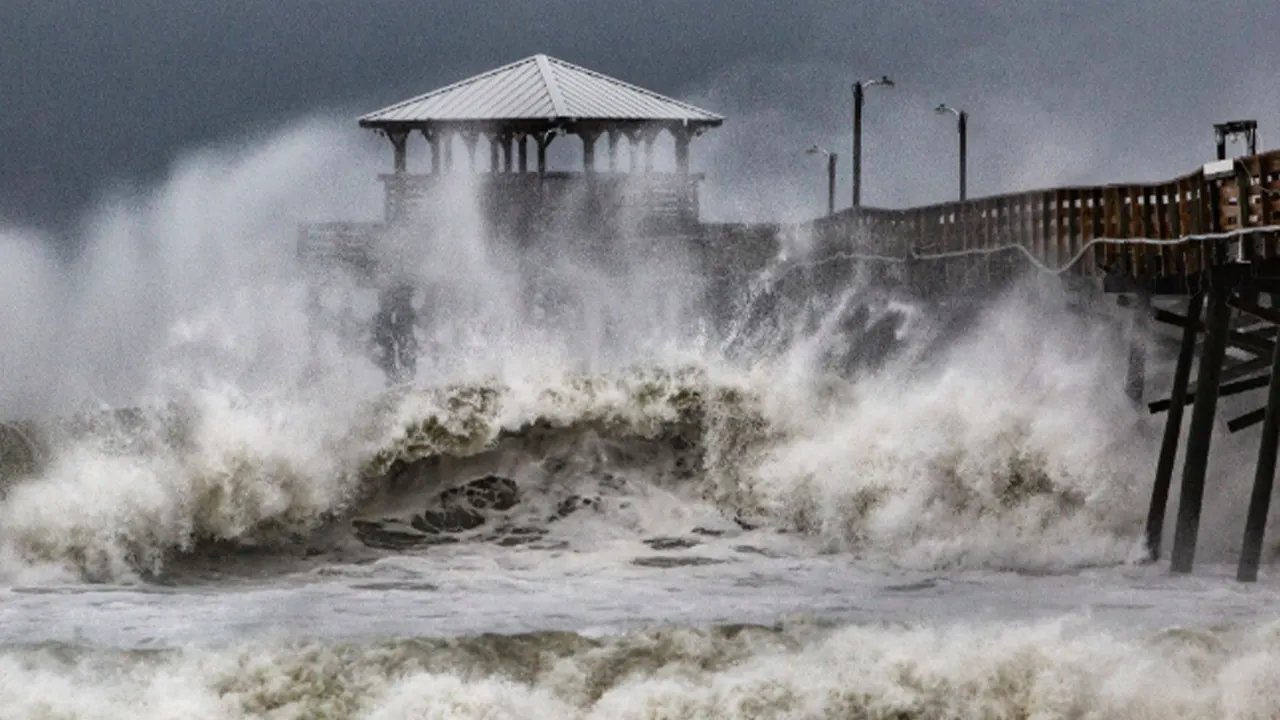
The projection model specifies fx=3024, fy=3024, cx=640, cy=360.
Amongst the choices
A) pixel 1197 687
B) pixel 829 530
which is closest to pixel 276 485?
pixel 829 530

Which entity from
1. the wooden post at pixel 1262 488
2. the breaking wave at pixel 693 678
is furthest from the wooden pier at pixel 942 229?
the breaking wave at pixel 693 678

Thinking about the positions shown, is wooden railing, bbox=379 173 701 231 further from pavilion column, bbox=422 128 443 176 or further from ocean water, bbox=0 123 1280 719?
ocean water, bbox=0 123 1280 719

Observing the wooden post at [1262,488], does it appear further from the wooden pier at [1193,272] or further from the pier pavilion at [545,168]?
the pier pavilion at [545,168]

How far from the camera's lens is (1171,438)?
28234mm

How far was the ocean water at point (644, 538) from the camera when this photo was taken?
20641mm

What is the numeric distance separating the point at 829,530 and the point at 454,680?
34.1 feet

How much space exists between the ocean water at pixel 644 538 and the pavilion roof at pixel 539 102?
10588 millimetres

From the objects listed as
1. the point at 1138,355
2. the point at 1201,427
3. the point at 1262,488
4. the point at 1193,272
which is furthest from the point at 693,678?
the point at 1138,355

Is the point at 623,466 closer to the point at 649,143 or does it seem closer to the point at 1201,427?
the point at 1201,427

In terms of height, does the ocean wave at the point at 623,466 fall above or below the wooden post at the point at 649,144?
below

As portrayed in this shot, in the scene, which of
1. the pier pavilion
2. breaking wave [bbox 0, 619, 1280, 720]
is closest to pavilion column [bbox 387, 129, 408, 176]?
the pier pavilion

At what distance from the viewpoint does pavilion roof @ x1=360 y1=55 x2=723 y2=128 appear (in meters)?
53.4

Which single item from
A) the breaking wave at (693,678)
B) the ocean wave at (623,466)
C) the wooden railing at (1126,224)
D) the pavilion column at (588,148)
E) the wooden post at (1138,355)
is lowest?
the breaking wave at (693,678)

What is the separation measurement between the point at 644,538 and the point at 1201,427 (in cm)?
660
